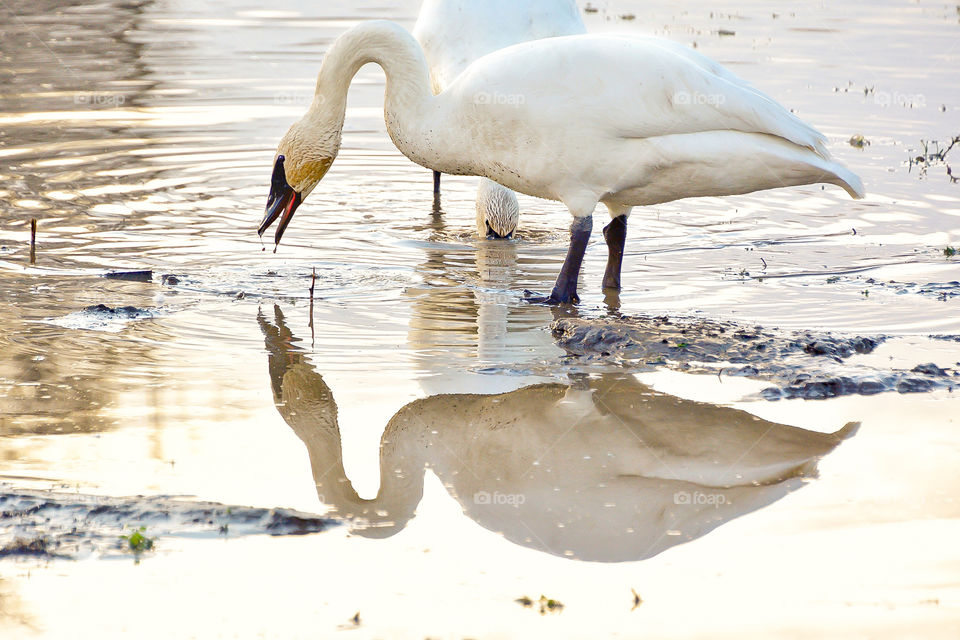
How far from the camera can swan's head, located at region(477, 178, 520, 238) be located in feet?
26.9

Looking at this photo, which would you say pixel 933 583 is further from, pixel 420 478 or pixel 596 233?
pixel 596 233

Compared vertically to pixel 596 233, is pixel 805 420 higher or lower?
lower

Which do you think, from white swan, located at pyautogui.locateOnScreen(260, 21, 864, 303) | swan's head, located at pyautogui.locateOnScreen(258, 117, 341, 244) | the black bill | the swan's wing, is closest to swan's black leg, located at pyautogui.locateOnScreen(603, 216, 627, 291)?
white swan, located at pyautogui.locateOnScreen(260, 21, 864, 303)

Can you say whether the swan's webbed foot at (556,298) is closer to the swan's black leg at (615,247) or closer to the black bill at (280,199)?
the swan's black leg at (615,247)

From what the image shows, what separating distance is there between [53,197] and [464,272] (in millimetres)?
3221

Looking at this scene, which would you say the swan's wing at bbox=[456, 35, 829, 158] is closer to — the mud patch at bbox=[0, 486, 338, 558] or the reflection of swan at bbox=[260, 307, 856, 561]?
the reflection of swan at bbox=[260, 307, 856, 561]

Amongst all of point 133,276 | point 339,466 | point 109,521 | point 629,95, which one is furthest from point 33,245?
point 109,521

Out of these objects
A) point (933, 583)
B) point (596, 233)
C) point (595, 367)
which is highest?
point (596, 233)

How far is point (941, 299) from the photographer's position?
21.7 feet

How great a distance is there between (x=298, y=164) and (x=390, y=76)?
667 mm

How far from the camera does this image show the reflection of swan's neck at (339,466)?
3.96 metres

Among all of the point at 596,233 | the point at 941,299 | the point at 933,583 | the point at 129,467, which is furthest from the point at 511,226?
the point at 933,583

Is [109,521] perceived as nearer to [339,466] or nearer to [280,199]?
[339,466]

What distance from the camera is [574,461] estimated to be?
4.39 m
